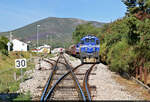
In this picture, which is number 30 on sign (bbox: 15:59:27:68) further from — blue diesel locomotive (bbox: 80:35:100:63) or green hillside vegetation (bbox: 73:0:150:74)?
blue diesel locomotive (bbox: 80:35:100:63)

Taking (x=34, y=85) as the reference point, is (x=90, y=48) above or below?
above

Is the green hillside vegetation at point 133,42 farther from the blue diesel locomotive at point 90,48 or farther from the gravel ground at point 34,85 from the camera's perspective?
the gravel ground at point 34,85

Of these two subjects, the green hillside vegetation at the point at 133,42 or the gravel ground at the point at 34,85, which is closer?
the gravel ground at the point at 34,85

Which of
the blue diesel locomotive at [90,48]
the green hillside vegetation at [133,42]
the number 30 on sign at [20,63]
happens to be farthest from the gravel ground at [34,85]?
the blue diesel locomotive at [90,48]

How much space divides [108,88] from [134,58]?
494 centimetres

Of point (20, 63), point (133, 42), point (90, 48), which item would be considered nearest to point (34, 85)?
point (20, 63)

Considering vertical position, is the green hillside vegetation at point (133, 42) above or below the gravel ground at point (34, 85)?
above

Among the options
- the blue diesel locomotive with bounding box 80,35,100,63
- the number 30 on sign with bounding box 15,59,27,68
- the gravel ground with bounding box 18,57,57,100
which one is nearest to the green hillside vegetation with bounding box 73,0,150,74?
the blue diesel locomotive with bounding box 80,35,100,63

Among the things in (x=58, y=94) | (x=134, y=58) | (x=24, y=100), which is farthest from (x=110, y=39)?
(x=24, y=100)

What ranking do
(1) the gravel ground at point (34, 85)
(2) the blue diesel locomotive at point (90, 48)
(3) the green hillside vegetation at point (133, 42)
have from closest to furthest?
(1) the gravel ground at point (34, 85)
(3) the green hillside vegetation at point (133, 42)
(2) the blue diesel locomotive at point (90, 48)

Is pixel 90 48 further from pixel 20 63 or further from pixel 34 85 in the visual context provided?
pixel 20 63

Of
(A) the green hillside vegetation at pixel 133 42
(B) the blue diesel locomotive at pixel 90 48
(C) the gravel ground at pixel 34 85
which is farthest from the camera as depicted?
(B) the blue diesel locomotive at pixel 90 48

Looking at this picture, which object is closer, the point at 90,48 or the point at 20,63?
the point at 20,63

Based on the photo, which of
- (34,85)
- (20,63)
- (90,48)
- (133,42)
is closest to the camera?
(20,63)
